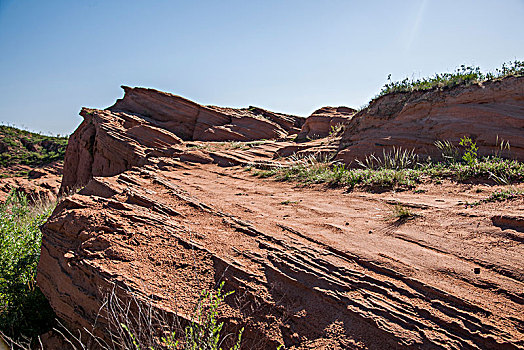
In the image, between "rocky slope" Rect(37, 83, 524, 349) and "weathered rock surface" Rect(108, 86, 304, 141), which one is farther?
"weathered rock surface" Rect(108, 86, 304, 141)

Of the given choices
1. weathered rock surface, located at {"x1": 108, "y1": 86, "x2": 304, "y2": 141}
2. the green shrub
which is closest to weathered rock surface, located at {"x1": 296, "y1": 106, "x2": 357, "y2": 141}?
weathered rock surface, located at {"x1": 108, "y1": 86, "x2": 304, "y2": 141}

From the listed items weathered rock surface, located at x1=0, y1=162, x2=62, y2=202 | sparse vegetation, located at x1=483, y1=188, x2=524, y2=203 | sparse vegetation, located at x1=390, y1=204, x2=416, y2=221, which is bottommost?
weathered rock surface, located at x1=0, y1=162, x2=62, y2=202

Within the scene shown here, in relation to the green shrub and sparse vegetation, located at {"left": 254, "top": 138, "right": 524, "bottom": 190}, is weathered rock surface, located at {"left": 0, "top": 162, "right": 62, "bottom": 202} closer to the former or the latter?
sparse vegetation, located at {"left": 254, "top": 138, "right": 524, "bottom": 190}

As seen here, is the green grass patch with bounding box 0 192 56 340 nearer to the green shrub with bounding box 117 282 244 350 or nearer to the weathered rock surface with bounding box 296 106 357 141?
the green shrub with bounding box 117 282 244 350

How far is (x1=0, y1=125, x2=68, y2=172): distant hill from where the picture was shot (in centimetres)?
2534

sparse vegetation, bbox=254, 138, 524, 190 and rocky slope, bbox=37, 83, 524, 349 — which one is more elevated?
sparse vegetation, bbox=254, 138, 524, 190

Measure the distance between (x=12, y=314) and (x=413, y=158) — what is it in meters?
8.07

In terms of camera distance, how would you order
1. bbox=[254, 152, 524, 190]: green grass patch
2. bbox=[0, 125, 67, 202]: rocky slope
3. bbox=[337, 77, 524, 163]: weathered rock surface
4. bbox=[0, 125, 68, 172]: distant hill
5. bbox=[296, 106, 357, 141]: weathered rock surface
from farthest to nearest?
bbox=[0, 125, 68, 172]: distant hill → bbox=[0, 125, 67, 202]: rocky slope → bbox=[296, 106, 357, 141]: weathered rock surface → bbox=[337, 77, 524, 163]: weathered rock surface → bbox=[254, 152, 524, 190]: green grass patch

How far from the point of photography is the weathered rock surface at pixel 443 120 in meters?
7.10

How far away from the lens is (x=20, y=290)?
16.4ft

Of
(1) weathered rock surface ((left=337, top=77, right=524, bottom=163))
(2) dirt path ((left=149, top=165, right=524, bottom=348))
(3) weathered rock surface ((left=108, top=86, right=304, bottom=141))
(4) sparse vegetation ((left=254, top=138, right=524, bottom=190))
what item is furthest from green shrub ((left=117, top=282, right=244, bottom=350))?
(3) weathered rock surface ((left=108, top=86, right=304, bottom=141))

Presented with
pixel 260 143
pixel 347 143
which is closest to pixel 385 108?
pixel 347 143

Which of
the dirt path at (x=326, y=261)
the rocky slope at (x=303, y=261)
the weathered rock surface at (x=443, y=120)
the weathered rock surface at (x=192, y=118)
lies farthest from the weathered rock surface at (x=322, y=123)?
the dirt path at (x=326, y=261)

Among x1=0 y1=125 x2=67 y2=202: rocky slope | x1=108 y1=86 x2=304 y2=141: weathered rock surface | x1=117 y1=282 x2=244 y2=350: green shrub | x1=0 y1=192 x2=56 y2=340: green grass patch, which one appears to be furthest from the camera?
x1=0 y1=125 x2=67 y2=202: rocky slope
